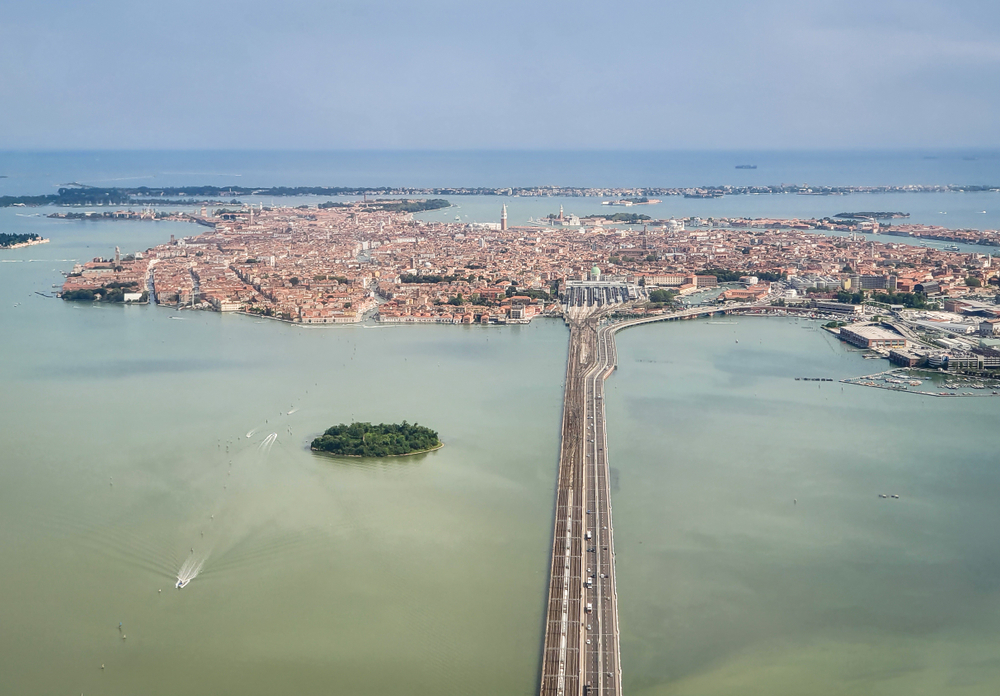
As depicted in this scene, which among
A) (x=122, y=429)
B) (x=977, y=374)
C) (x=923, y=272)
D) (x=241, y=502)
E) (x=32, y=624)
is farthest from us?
(x=923, y=272)

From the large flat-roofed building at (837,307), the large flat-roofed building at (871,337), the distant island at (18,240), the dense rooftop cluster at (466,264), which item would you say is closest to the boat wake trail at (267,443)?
the dense rooftop cluster at (466,264)

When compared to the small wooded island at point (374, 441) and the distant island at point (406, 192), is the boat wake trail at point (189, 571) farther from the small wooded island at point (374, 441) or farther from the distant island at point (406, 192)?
the distant island at point (406, 192)

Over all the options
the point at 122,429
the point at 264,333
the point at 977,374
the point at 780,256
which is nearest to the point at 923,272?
the point at 780,256

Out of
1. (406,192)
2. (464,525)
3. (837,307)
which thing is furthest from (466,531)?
(406,192)

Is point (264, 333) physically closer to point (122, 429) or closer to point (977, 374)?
point (122, 429)

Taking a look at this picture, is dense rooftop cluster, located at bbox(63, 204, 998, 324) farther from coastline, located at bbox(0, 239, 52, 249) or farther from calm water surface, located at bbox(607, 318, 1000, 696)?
calm water surface, located at bbox(607, 318, 1000, 696)

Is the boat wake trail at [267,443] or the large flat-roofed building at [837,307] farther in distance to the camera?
the large flat-roofed building at [837,307]

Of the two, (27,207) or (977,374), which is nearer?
(977,374)

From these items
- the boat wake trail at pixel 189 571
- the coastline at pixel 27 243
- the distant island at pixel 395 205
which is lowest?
the boat wake trail at pixel 189 571
